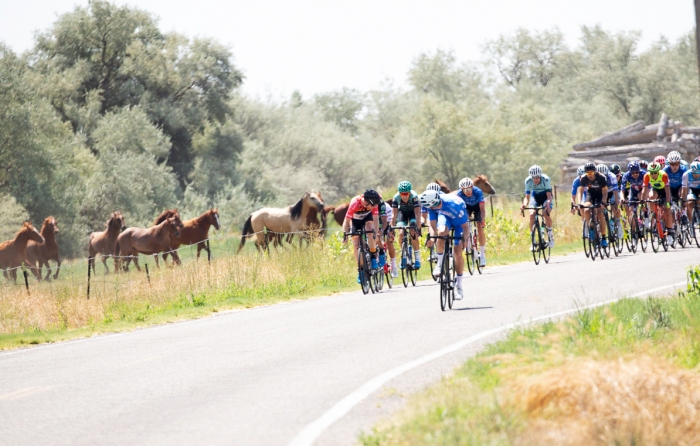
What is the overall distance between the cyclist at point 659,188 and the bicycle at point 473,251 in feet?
16.0

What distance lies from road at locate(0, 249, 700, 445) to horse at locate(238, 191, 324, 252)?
13.4m

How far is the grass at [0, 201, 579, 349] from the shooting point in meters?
19.3

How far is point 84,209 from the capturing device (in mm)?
51594

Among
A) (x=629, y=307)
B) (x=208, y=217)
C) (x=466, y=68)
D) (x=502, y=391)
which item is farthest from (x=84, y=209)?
(x=466, y=68)

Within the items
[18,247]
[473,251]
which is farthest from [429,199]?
[18,247]

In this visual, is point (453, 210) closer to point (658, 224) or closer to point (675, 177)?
point (658, 224)

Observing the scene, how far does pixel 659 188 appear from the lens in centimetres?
2558

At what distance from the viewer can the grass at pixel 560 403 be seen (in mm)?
7059

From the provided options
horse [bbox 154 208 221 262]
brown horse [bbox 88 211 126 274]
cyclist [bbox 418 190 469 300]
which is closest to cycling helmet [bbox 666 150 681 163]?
cyclist [bbox 418 190 469 300]

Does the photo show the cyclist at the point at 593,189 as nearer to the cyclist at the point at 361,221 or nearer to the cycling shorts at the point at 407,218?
the cycling shorts at the point at 407,218

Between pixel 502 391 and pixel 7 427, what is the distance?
14.1 ft

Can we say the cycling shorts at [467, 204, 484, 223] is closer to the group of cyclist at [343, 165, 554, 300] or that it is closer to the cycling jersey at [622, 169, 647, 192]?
the group of cyclist at [343, 165, 554, 300]

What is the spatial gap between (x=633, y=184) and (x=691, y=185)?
142 centimetres

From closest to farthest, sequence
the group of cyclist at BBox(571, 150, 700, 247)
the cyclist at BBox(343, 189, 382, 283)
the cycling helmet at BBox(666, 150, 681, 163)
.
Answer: the cyclist at BBox(343, 189, 382, 283)
the group of cyclist at BBox(571, 150, 700, 247)
the cycling helmet at BBox(666, 150, 681, 163)
